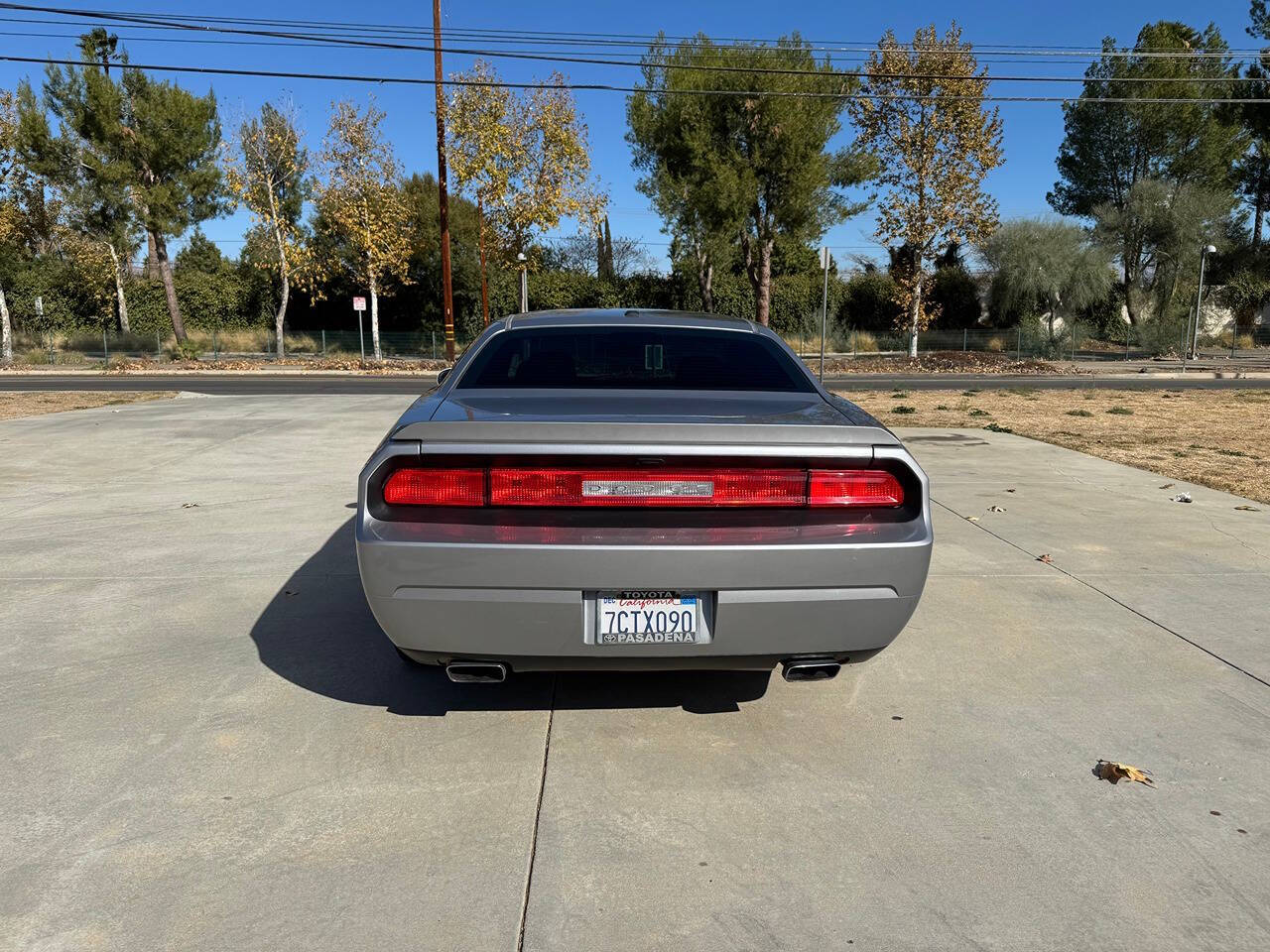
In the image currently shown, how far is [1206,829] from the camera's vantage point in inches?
110

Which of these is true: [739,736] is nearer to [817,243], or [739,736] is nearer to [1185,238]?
[817,243]

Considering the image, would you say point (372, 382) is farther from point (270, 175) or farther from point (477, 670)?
point (477, 670)

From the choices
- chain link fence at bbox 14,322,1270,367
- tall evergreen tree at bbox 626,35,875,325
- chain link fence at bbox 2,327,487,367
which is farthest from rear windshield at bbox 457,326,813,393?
chain link fence at bbox 14,322,1270,367

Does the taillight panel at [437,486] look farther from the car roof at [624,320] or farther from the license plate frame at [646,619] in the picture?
the car roof at [624,320]

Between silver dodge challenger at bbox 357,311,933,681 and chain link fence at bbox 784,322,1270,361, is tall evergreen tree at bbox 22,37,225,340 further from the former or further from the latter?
silver dodge challenger at bbox 357,311,933,681

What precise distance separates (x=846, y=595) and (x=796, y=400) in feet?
3.01

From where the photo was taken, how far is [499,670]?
313 centimetres

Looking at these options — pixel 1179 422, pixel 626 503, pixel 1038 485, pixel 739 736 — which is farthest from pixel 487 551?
pixel 1179 422

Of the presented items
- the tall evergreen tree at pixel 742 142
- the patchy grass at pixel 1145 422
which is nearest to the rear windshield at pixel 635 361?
the patchy grass at pixel 1145 422

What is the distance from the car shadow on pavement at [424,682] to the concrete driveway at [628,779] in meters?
0.02

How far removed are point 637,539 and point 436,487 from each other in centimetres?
70

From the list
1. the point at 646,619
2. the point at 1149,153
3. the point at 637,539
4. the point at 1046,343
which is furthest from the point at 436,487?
the point at 1149,153

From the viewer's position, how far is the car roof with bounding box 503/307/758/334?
440cm

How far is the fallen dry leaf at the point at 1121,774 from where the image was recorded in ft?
10.1
